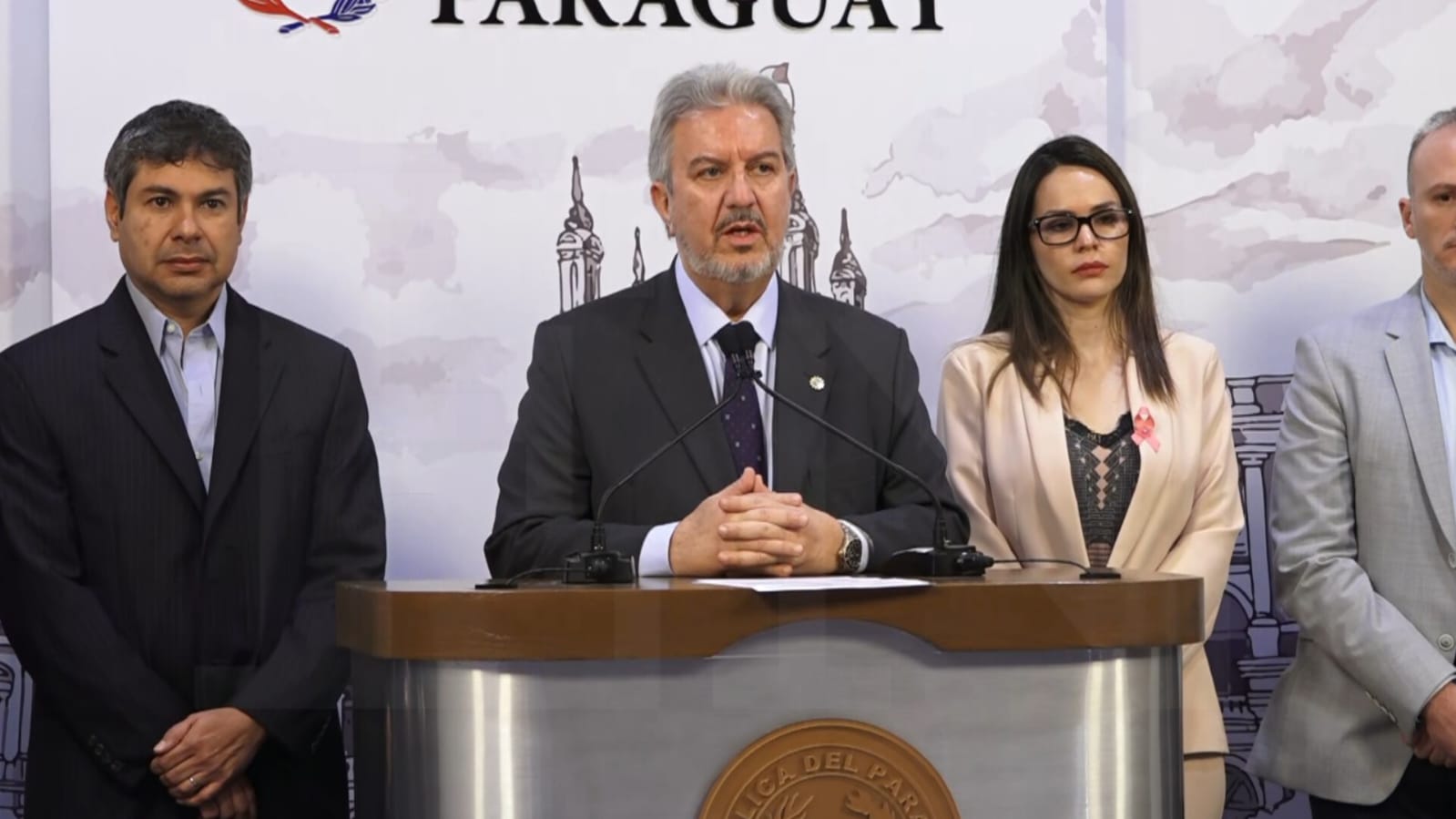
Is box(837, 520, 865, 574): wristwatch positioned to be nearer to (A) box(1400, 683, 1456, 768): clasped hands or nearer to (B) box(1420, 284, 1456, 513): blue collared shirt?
(A) box(1400, 683, 1456, 768): clasped hands

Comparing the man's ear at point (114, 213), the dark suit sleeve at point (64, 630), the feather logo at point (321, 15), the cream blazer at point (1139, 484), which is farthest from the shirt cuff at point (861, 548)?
the feather logo at point (321, 15)

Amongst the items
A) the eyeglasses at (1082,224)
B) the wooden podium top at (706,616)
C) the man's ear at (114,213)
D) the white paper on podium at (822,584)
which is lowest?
the wooden podium top at (706,616)

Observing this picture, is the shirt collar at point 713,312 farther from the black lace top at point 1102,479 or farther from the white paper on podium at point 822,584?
the white paper on podium at point 822,584

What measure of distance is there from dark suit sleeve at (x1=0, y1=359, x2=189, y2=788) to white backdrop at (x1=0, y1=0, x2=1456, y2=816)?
1.91 ft

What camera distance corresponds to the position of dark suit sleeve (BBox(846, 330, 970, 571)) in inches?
106

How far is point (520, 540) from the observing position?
276 centimetres

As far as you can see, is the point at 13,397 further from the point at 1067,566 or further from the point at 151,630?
the point at 1067,566

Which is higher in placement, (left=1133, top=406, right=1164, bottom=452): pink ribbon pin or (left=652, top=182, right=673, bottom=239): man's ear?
(left=652, top=182, right=673, bottom=239): man's ear

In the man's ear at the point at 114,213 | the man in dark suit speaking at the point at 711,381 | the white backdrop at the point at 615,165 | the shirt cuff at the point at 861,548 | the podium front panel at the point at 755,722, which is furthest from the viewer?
the white backdrop at the point at 615,165

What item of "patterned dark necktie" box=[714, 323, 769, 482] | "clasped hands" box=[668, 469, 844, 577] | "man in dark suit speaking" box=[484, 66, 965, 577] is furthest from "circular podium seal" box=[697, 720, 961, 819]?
"patterned dark necktie" box=[714, 323, 769, 482]

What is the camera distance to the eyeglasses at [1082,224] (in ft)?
11.1

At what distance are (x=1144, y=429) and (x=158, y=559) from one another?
5.91 feet

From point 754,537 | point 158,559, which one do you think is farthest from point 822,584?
point 158,559

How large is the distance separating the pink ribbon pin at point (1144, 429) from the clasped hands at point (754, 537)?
952 millimetres
